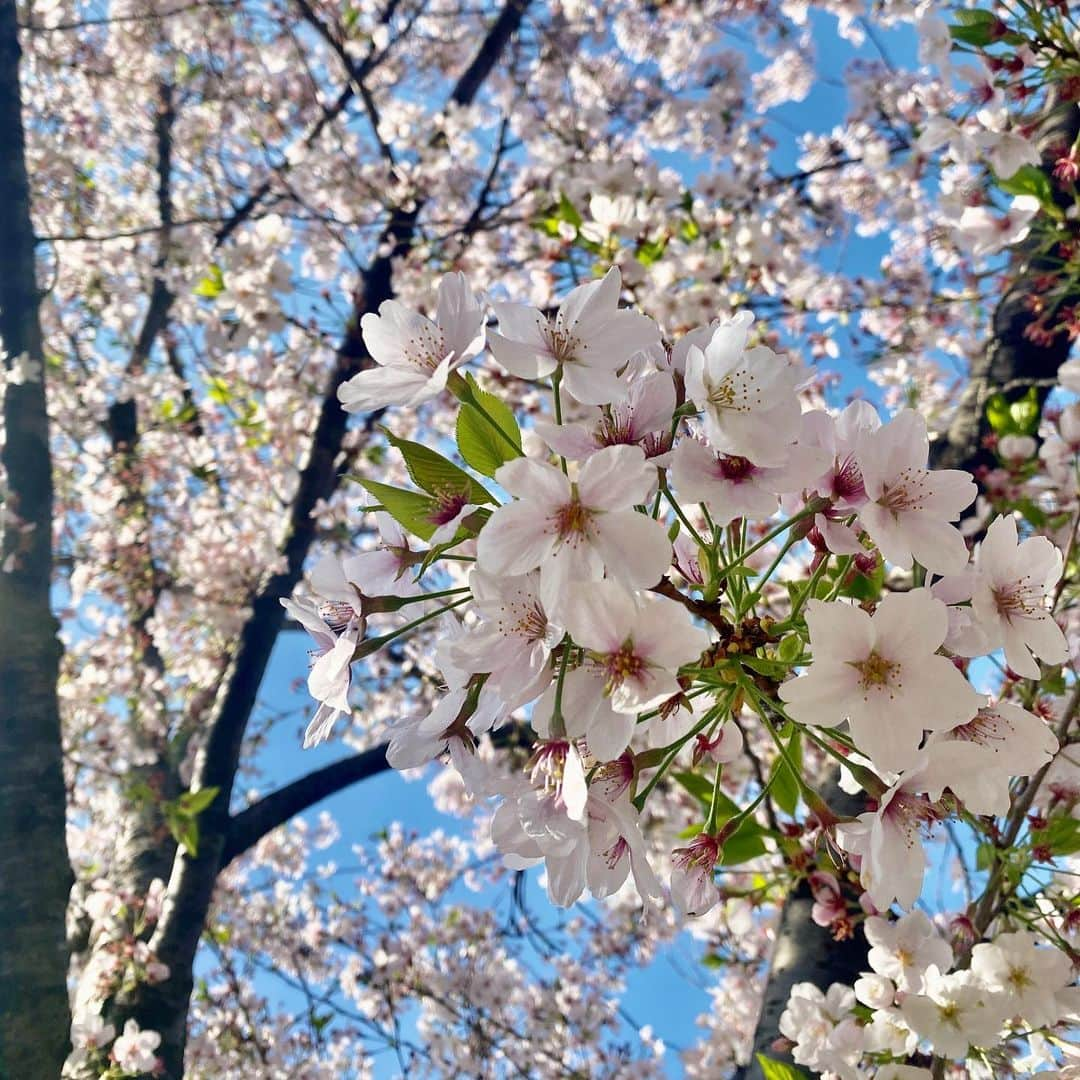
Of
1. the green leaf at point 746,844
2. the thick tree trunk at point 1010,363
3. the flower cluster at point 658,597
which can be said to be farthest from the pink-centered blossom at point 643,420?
the thick tree trunk at point 1010,363

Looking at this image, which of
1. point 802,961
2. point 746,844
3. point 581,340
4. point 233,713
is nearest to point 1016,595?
point 581,340

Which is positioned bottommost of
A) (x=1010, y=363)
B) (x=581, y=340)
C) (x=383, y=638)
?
(x=383, y=638)

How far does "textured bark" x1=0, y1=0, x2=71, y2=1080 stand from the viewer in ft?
6.34

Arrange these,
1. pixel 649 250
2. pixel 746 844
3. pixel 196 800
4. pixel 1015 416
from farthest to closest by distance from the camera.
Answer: pixel 649 250, pixel 196 800, pixel 1015 416, pixel 746 844

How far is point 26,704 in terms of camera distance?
2295mm

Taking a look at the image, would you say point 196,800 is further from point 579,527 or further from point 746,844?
point 579,527

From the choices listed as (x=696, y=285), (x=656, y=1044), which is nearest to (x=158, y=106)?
(x=696, y=285)

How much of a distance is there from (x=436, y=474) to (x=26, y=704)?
2.07m

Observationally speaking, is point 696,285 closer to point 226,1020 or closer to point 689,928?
point 689,928

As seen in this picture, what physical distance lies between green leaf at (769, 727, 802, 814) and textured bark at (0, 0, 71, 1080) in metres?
1.82

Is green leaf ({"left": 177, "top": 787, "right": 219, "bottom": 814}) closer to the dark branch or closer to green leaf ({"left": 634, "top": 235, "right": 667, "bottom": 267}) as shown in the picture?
the dark branch

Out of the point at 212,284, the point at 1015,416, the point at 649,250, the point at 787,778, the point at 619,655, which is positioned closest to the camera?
the point at 619,655

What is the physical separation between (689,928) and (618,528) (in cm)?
442

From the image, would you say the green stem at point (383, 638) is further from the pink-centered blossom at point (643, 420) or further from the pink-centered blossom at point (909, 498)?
the pink-centered blossom at point (909, 498)
